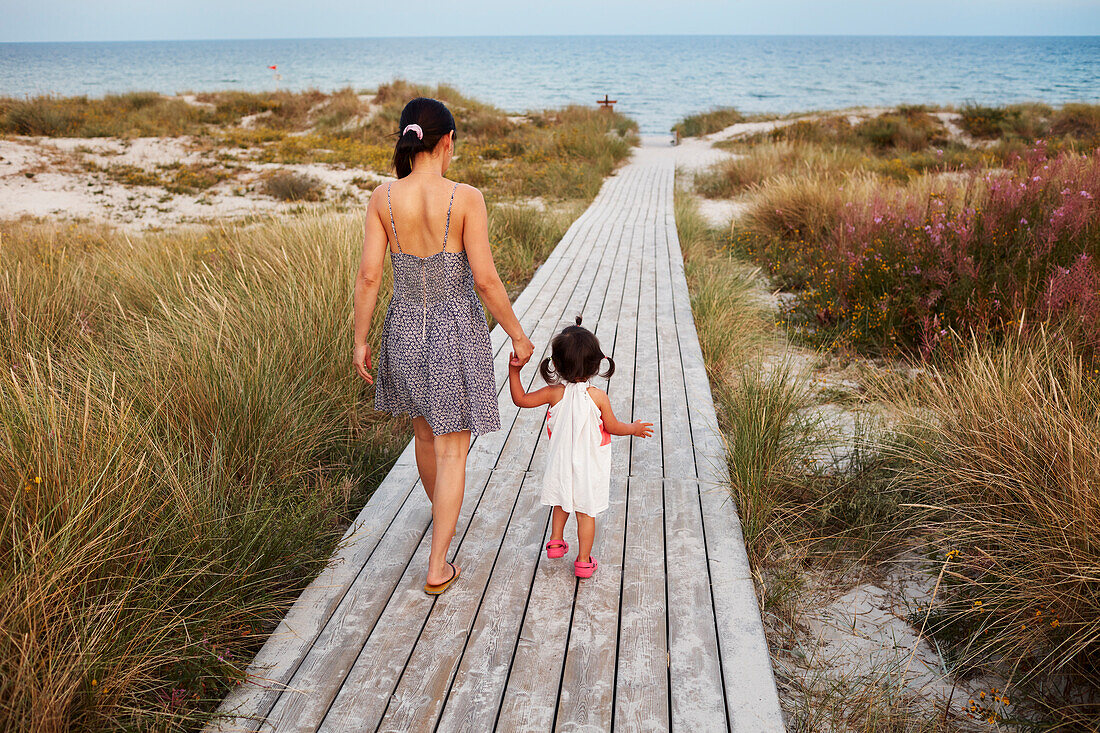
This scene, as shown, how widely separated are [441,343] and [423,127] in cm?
69

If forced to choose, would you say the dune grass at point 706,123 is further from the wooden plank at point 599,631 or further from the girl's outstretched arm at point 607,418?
the girl's outstretched arm at point 607,418

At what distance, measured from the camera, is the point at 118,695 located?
1.70 metres

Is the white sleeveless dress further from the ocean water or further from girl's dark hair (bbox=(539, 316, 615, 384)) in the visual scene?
the ocean water

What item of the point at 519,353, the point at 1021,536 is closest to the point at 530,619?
the point at 519,353

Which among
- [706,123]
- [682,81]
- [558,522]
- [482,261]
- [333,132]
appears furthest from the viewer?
[682,81]

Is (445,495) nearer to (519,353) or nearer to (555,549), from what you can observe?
(555,549)

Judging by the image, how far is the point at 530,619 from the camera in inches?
88.8

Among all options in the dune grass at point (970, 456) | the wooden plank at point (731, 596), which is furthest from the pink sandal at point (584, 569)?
the dune grass at point (970, 456)

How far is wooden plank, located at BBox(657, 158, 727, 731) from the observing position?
191cm

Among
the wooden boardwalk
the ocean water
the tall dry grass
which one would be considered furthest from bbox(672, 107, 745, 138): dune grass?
the wooden boardwalk

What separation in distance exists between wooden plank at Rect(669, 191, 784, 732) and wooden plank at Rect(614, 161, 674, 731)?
18cm

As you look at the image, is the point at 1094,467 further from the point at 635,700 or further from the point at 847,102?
the point at 847,102

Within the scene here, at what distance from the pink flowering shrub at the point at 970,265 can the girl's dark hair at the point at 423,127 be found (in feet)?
12.9

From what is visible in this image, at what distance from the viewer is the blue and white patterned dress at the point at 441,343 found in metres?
2.30
